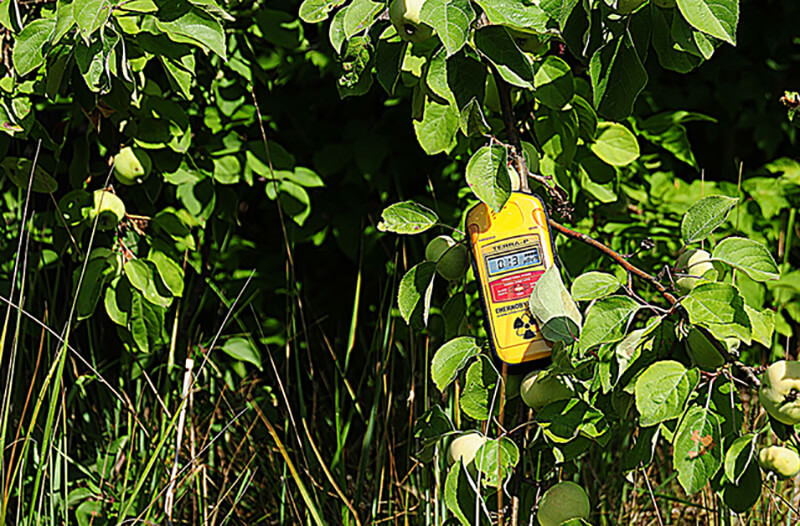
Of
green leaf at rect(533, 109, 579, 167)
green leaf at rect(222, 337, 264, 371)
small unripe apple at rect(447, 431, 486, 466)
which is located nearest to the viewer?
small unripe apple at rect(447, 431, 486, 466)

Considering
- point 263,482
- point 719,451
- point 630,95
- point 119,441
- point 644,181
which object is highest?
point 630,95

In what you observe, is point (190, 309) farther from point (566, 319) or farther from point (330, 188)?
point (566, 319)

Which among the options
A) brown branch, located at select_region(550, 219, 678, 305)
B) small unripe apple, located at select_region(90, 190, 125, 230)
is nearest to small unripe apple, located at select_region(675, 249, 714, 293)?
brown branch, located at select_region(550, 219, 678, 305)

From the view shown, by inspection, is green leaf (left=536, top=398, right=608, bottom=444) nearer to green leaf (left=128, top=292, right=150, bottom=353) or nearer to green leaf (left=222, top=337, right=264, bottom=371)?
green leaf (left=128, top=292, right=150, bottom=353)

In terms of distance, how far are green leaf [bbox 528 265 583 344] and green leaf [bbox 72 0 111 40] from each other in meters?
0.56

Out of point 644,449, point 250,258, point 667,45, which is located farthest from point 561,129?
point 250,258

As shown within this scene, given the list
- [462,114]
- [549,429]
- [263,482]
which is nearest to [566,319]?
[549,429]

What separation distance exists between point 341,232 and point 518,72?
100 cm

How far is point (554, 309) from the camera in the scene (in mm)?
829

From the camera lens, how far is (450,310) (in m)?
1.05

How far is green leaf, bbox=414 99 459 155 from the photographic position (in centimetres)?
102

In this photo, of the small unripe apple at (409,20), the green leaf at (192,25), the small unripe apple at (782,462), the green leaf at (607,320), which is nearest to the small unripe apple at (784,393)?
the small unripe apple at (782,462)

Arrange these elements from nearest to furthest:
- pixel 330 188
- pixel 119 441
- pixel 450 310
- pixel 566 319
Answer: pixel 566 319, pixel 450 310, pixel 119 441, pixel 330 188

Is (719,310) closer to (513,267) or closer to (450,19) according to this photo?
(513,267)
